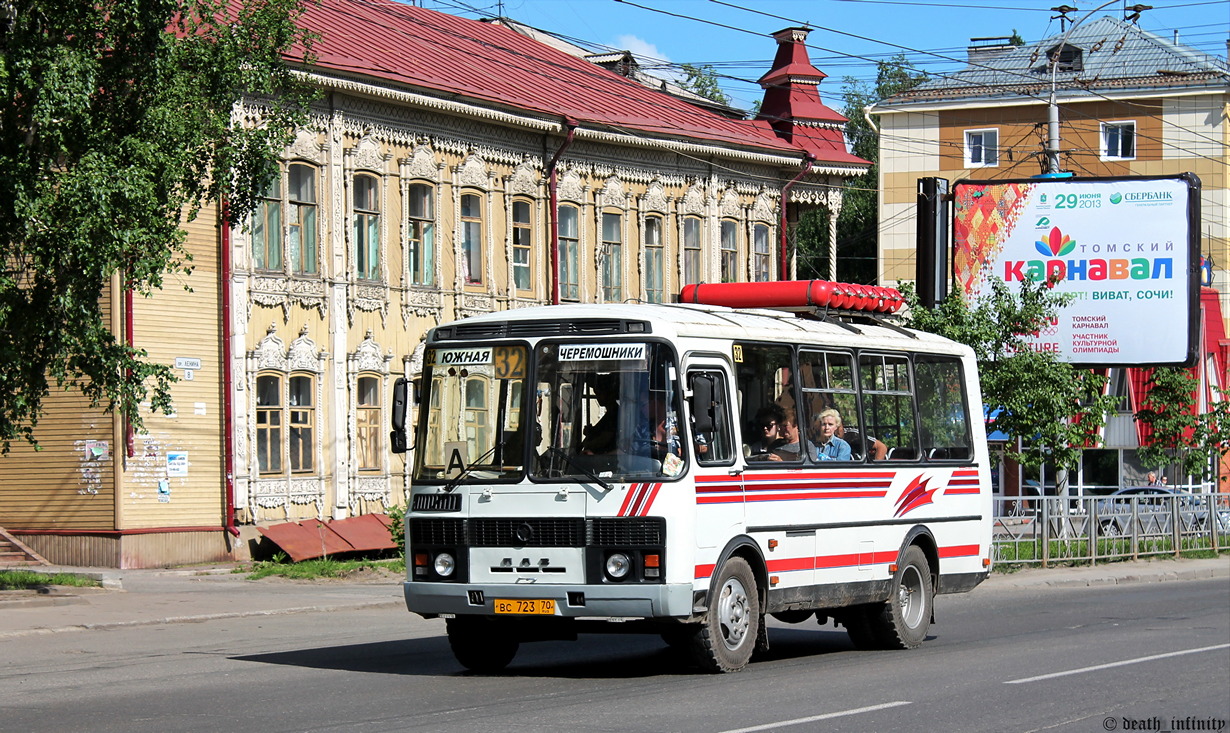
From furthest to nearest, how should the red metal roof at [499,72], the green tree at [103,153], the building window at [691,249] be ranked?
the building window at [691,249] → the red metal roof at [499,72] → the green tree at [103,153]

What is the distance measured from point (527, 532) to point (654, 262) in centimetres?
2490

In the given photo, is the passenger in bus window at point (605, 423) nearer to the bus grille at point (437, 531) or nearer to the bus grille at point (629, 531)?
the bus grille at point (629, 531)

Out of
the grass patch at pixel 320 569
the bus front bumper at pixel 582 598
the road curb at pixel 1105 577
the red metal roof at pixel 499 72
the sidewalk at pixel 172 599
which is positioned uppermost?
the red metal roof at pixel 499 72

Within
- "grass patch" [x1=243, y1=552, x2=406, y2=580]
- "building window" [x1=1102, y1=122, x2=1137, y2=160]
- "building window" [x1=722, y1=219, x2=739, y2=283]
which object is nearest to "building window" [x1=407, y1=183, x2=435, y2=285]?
"grass patch" [x1=243, y1=552, x2=406, y2=580]

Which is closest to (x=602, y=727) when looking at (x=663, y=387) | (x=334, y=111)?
(x=663, y=387)

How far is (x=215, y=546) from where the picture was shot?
27141mm

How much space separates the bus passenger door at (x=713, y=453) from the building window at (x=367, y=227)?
17.9m

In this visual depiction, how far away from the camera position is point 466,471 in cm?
1313

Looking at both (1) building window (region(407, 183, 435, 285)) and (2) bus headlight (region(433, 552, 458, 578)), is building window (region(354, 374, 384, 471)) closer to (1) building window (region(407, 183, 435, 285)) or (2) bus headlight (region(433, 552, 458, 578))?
(1) building window (region(407, 183, 435, 285))

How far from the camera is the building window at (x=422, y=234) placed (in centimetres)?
3169

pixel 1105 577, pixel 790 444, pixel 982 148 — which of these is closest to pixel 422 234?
pixel 1105 577

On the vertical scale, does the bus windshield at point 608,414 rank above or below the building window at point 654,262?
below

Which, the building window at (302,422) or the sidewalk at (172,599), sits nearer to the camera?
the sidewalk at (172,599)

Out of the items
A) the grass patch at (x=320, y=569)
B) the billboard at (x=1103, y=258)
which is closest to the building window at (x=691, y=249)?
the billboard at (x=1103, y=258)
